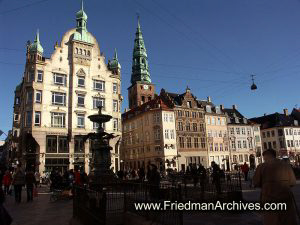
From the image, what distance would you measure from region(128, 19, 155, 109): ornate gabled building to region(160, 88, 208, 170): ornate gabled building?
51.8 feet

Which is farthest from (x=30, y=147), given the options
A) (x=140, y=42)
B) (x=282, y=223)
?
(x=140, y=42)

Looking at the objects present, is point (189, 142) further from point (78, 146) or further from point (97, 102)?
point (78, 146)

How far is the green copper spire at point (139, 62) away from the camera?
7544 cm

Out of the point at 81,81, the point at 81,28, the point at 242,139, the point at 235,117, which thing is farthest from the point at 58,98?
the point at 242,139

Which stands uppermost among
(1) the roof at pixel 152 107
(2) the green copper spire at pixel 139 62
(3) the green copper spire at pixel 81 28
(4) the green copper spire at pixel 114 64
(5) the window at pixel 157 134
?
(2) the green copper spire at pixel 139 62

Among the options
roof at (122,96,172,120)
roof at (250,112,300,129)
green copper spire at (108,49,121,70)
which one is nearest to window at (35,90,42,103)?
green copper spire at (108,49,121,70)

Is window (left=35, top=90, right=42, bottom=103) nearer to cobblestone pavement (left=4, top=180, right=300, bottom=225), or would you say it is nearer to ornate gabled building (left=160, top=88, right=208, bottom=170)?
ornate gabled building (left=160, top=88, right=208, bottom=170)

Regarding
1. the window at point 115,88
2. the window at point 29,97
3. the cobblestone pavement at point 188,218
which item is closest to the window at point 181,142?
the window at point 115,88

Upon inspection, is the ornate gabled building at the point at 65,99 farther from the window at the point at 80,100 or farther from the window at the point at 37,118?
the window at the point at 37,118

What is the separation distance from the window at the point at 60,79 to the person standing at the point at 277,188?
123ft

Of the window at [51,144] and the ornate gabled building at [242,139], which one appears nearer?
the window at [51,144]

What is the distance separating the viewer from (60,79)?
1522 inches

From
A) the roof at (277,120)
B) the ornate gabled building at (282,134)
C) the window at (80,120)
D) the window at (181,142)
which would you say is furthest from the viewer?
the roof at (277,120)

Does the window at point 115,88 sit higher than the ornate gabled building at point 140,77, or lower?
lower
